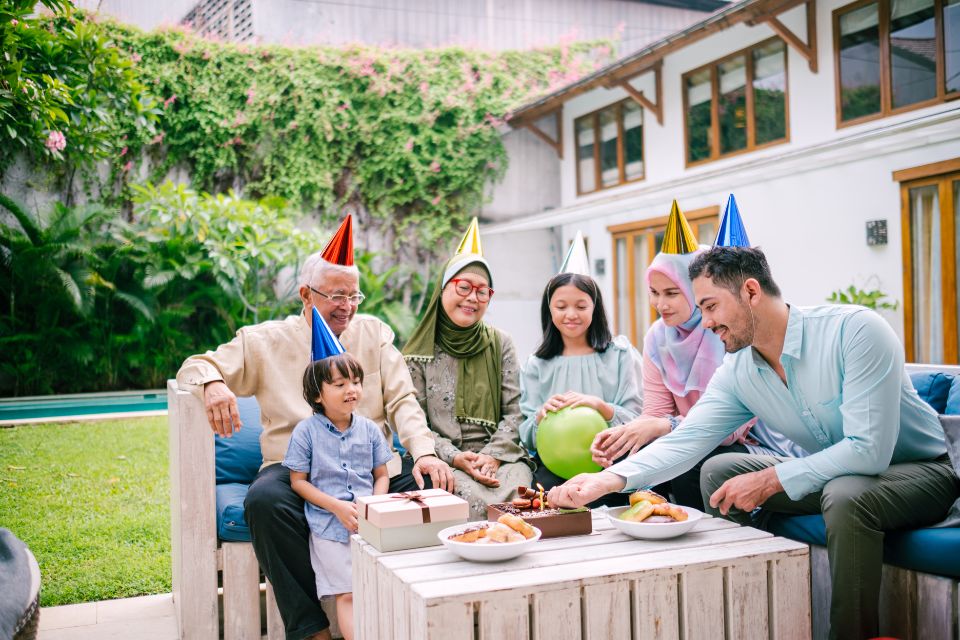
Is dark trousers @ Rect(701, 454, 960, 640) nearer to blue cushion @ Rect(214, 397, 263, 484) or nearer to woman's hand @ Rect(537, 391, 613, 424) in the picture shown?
woman's hand @ Rect(537, 391, 613, 424)

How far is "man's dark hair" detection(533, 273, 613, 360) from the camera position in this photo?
3752mm

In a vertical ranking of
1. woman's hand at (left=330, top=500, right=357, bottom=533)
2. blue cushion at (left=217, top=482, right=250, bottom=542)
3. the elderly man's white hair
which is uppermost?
the elderly man's white hair

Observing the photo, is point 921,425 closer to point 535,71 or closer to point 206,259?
point 206,259

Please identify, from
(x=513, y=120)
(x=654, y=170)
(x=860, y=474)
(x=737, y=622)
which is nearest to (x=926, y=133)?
(x=654, y=170)

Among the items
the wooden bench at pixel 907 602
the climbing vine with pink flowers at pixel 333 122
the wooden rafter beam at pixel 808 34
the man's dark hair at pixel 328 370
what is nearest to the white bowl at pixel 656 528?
the wooden bench at pixel 907 602

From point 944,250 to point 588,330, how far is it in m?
5.58

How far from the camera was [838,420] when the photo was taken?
2.66 metres

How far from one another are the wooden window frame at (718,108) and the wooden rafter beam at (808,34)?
0.43 meters

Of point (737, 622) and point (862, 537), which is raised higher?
point (862, 537)

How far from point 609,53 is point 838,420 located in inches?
535

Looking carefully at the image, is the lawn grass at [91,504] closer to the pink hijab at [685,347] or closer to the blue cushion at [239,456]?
the blue cushion at [239,456]

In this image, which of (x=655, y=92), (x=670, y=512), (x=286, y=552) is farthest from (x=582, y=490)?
(x=655, y=92)

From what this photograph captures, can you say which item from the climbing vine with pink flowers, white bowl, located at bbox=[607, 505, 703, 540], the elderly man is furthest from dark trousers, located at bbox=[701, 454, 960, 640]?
the climbing vine with pink flowers

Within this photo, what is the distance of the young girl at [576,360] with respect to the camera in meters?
3.71
